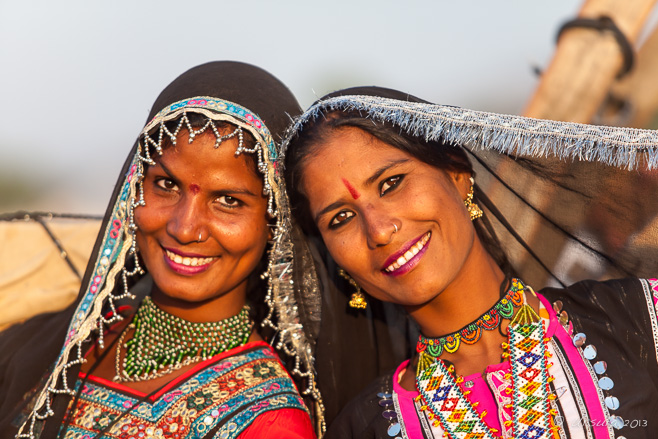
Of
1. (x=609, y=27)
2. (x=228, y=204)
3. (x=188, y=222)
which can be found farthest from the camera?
(x=609, y=27)

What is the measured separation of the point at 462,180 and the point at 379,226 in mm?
494


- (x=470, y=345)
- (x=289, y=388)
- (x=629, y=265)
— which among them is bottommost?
(x=289, y=388)

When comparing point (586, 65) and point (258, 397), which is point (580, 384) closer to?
point (258, 397)

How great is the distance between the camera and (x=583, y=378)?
8.19ft

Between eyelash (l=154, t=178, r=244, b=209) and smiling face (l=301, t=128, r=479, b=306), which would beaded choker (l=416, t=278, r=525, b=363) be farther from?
eyelash (l=154, t=178, r=244, b=209)

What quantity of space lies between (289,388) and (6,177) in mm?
16854

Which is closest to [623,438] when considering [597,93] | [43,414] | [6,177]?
[43,414]

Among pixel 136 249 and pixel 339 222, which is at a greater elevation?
pixel 339 222

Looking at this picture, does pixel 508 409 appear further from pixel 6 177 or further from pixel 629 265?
pixel 6 177

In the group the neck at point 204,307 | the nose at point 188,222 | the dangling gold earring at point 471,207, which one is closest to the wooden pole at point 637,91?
the dangling gold earring at point 471,207

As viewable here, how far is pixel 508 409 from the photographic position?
251 centimetres

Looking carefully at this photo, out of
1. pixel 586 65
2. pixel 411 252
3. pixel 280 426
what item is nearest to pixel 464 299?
pixel 411 252

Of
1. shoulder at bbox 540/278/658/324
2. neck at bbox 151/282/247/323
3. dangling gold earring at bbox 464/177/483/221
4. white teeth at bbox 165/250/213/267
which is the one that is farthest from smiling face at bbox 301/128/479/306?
neck at bbox 151/282/247/323

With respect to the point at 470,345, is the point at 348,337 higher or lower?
lower
